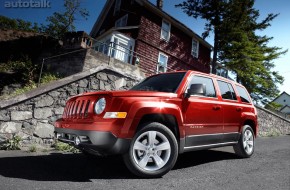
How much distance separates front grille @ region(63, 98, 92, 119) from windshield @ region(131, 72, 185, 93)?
1.29 metres

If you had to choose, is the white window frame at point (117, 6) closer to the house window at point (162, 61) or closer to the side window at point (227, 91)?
the house window at point (162, 61)

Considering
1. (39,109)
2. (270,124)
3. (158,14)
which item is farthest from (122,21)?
(39,109)

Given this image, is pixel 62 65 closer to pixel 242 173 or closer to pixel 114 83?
pixel 114 83

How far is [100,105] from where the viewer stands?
3.47 m

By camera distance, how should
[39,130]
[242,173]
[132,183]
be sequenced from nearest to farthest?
1. [132,183]
2. [242,173]
3. [39,130]

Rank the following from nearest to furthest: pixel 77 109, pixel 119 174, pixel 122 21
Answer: pixel 119 174
pixel 77 109
pixel 122 21

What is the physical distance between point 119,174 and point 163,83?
1.85 meters

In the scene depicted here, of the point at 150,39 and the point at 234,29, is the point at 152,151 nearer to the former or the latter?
the point at 150,39

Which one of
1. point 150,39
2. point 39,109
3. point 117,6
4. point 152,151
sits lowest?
point 152,151

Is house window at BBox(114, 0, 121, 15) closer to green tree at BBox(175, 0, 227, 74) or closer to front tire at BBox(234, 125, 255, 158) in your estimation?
green tree at BBox(175, 0, 227, 74)

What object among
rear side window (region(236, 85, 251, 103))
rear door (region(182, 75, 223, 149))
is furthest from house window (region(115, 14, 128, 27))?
rear door (region(182, 75, 223, 149))

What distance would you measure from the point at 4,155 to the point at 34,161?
95 cm

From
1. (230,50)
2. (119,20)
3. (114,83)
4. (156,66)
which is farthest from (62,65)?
(230,50)

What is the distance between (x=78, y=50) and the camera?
11.8 meters
